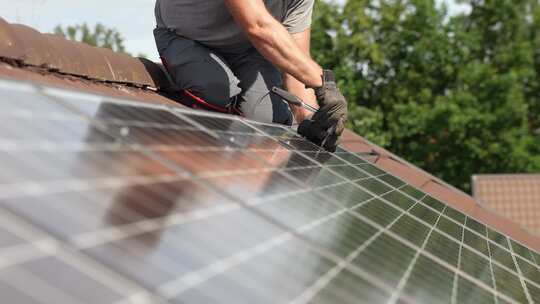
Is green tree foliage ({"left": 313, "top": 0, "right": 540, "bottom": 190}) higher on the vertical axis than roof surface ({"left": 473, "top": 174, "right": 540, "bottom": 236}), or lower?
higher

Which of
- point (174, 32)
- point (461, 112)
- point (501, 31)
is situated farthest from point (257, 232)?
point (501, 31)

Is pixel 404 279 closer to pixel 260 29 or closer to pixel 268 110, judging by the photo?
pixel 260 29

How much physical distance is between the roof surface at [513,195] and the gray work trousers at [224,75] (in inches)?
782

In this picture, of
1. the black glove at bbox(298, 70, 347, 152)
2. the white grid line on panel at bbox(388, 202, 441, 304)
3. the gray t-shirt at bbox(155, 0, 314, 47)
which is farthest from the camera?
the gray t-shirt at bbox(155, 0, 314, 47)

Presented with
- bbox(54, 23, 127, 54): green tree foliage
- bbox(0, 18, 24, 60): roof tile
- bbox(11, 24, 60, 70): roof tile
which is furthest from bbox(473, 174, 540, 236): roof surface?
bbox(54, 23, 127, 54): green tree foliage

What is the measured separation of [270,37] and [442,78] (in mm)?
41106

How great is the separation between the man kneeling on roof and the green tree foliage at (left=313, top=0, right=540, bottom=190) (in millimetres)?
34966

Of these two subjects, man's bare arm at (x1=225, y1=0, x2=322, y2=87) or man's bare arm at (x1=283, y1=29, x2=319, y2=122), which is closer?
man's bare arm at (x1=225, y1=0, x2=322, y2=87)

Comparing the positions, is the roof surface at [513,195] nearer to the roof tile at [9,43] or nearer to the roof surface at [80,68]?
the roof surface at [80,68]

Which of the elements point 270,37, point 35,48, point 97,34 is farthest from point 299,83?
point 97,34

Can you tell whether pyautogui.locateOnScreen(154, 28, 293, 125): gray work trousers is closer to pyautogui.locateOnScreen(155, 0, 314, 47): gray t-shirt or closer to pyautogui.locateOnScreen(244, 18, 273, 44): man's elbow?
pyautogui.locateOnScreen(155, 0, 314, 47): gray t-shirt

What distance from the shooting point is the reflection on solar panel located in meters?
1.36

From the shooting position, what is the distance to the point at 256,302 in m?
1.55

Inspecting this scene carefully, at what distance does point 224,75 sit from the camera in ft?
17.2
